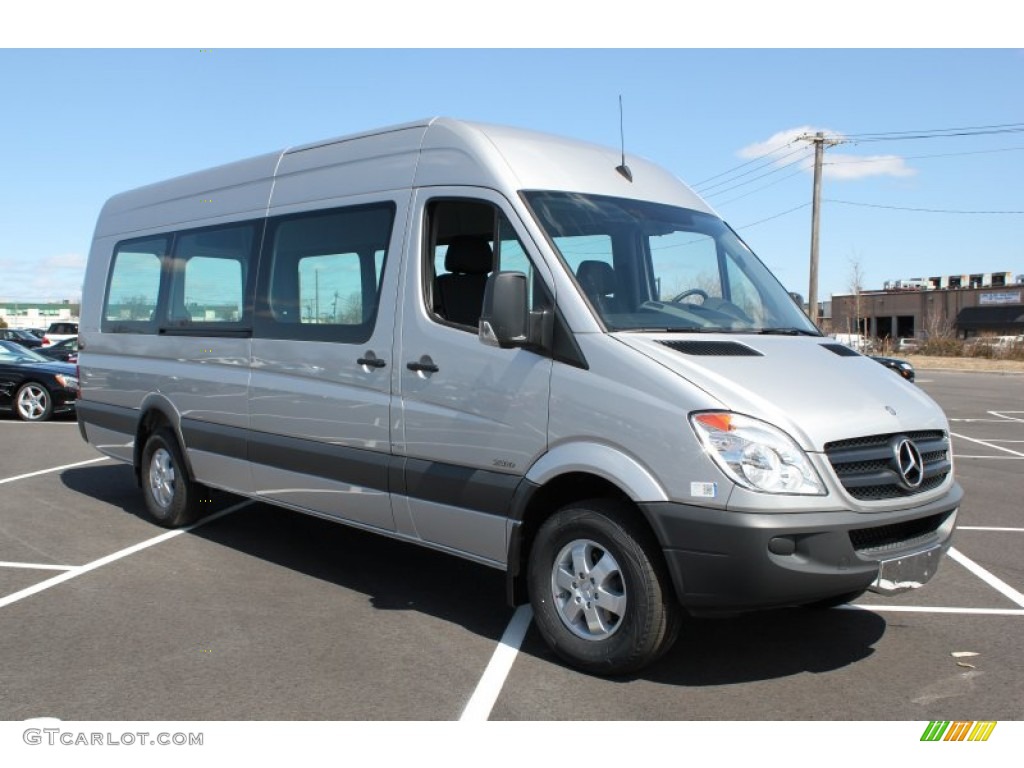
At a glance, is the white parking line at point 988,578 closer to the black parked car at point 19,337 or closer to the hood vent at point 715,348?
the hood vent at point 715,348

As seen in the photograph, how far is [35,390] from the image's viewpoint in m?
15.9

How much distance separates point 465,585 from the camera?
6070 mm

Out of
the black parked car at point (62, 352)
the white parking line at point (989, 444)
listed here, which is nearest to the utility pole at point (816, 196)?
the white parking line at point (989, 444)

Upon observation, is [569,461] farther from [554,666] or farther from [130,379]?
[130,379]

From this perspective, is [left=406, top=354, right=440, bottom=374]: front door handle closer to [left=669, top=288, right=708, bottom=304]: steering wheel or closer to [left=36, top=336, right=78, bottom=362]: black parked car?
[left=669, top=288, right=708, bottom=304]: steering wheel

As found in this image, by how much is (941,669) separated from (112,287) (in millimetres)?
7270

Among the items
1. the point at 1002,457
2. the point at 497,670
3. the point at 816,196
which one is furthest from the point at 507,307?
the point at 816,196

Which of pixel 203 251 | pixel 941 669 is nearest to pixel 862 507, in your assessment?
pixel 941 669

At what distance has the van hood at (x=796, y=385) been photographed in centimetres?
404

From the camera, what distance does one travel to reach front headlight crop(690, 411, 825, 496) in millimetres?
3957

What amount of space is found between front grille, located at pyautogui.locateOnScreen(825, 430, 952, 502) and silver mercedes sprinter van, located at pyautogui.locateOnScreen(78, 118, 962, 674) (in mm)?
14

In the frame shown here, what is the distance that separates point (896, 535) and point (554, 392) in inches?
67.0

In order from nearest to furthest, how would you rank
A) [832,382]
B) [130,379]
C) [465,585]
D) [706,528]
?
[706,528] → [832,382] → [465,585] → [130,379]

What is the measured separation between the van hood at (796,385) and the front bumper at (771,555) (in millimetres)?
376
